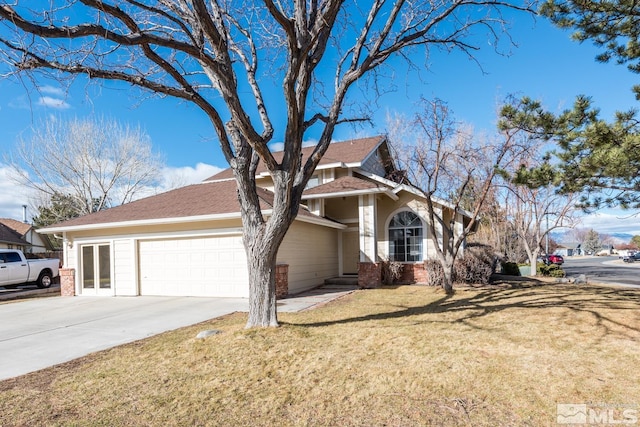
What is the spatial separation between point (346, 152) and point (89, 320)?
1303 cm

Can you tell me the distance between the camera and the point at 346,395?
13.0 feet

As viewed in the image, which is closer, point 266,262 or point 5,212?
point 266,262

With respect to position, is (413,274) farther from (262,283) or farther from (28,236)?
(28,236)

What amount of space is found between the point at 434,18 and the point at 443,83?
3.42m

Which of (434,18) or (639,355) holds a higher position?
(434,18)

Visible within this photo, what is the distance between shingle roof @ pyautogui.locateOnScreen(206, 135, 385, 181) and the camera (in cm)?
1694

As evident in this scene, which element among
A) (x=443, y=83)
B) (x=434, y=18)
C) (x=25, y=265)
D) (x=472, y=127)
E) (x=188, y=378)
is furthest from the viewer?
(x=472, y=127)

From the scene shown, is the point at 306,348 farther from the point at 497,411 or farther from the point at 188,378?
the point at 497,411

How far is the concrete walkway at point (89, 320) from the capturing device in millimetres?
6023

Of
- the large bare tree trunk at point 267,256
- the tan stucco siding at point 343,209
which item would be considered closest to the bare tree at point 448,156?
the tan stucco siding at point 343,209

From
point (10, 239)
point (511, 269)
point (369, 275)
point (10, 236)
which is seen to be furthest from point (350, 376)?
point (10, 236)

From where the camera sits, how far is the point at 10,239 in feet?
96.0

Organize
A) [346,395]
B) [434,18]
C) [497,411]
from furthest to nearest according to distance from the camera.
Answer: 1. [434,18]
2. [346,395]
3. [497,411]

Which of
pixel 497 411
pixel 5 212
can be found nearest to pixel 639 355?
pixel 497 411
